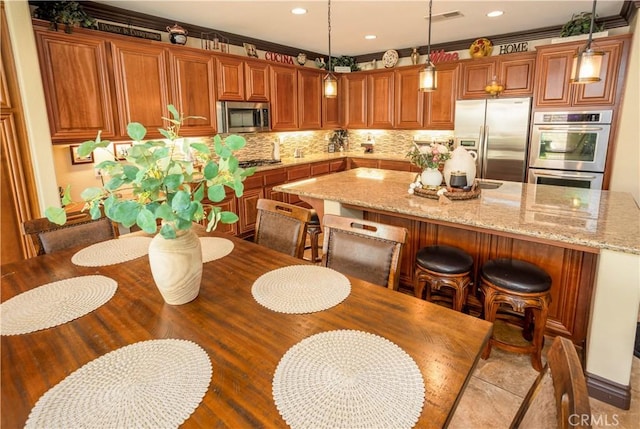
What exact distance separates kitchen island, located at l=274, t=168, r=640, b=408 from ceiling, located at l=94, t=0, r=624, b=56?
5.76 ft

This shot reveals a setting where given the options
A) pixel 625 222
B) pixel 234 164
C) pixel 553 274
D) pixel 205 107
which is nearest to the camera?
pixel 234 164

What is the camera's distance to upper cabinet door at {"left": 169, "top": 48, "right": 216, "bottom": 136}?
12.3ft

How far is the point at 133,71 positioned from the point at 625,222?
3.98 meters

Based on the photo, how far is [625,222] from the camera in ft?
6.42

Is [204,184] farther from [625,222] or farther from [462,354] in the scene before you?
[625,222]

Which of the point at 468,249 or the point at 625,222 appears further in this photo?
the point at 468,249

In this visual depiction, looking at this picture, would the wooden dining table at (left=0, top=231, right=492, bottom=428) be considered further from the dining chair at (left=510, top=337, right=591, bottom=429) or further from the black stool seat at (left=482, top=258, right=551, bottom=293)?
the black stool seat at (left=482, top=258, right=551, bottom=293)

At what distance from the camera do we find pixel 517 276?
6.60 ft

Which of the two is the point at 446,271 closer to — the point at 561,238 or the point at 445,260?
the point at 445,260

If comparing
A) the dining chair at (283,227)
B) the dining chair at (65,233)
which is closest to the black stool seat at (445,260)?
the dining chair at (283,227)

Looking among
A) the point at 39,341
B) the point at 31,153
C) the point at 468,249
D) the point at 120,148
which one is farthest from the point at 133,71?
the point at 468,249

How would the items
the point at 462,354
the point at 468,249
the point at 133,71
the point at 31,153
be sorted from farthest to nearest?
the point at 133,71 → the point at 31,153 → the point at 468,249 → the point at 462,354

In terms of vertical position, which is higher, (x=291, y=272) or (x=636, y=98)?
(x=636, y=98)

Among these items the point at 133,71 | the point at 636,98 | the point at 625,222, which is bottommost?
the point at 625,222
